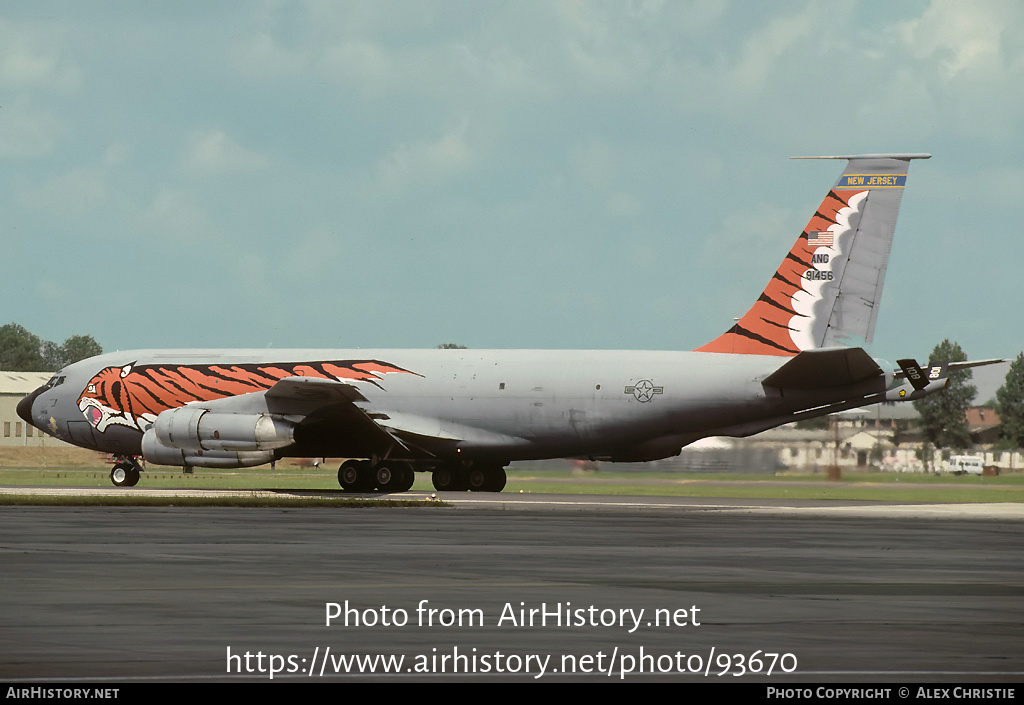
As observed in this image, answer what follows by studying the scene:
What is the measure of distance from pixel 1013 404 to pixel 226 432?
71.9 metres

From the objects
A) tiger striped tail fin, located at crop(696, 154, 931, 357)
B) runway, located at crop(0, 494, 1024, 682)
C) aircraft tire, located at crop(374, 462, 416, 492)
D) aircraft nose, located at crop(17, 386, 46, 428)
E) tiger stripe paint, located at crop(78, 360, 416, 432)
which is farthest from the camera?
aircraft nose, located at crop(17, 386, 46, 428)

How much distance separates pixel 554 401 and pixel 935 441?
23.9m

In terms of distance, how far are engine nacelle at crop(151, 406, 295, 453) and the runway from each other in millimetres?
16820

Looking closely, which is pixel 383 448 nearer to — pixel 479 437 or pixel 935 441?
pixel 479 437

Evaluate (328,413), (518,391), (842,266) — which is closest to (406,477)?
(328,413)

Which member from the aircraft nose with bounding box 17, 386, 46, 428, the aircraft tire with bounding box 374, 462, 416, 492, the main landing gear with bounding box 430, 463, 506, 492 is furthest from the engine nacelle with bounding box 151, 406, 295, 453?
the aircraft nose with bounding box 17, 386, 46, 428

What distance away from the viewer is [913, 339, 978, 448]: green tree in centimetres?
6912

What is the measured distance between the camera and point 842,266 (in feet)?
159

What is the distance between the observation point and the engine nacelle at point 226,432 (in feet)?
164

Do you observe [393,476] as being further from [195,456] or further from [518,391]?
[195,456]

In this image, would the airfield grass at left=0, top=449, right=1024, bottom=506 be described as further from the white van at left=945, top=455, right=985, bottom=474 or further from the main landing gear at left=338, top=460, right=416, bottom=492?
the white van at left=945, top=455, right=985, bottom=474

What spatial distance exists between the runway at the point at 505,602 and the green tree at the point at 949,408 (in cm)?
2513

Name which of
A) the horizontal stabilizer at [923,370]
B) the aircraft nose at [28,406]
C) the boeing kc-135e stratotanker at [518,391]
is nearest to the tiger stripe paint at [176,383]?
the boeing kc-135e stratotanker at [518,391]
